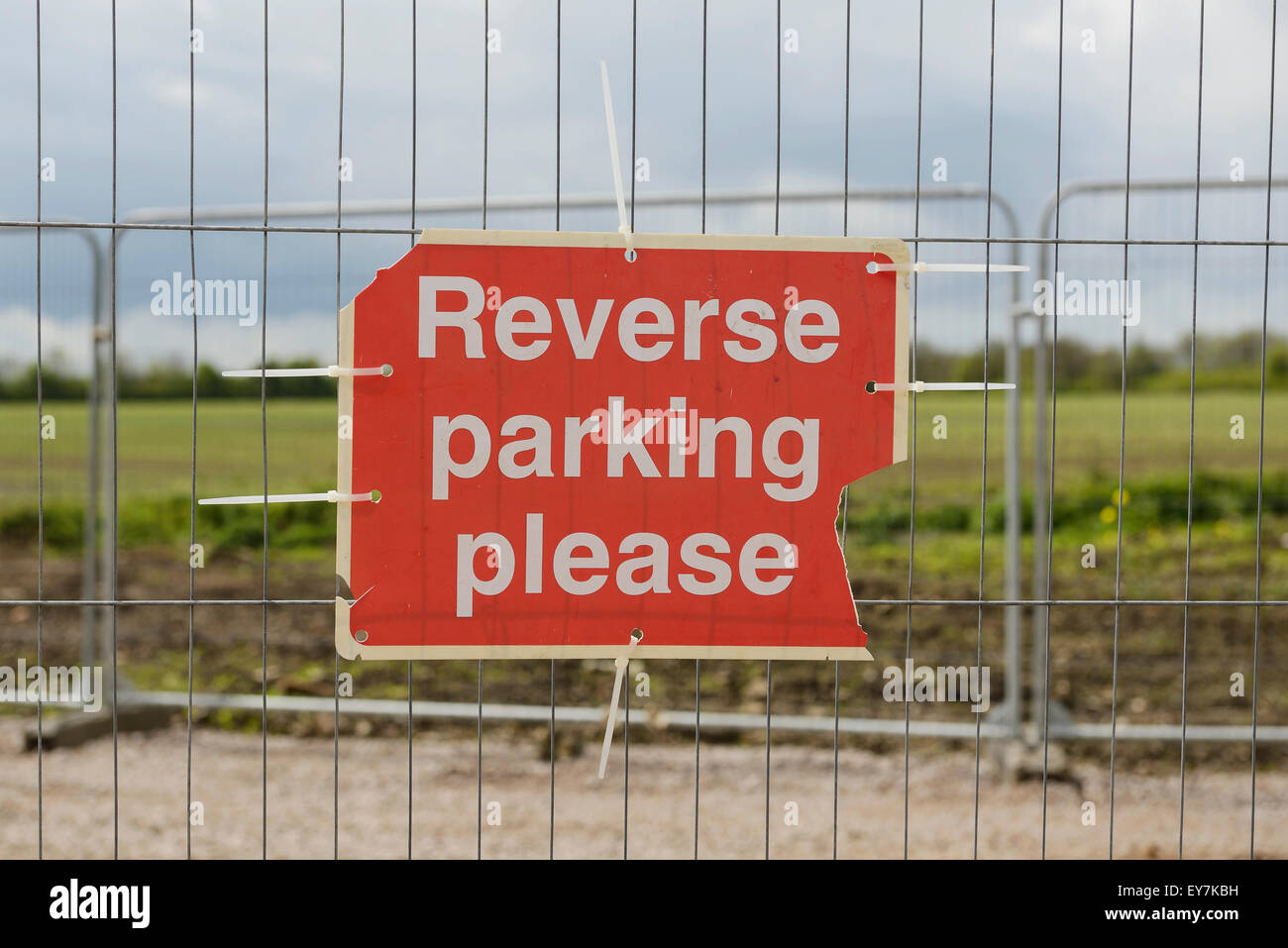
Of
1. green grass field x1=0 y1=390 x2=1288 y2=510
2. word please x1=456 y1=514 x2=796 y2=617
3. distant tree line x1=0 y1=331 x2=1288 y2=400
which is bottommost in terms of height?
word please x1=456 y1=514 x2=796 y2=617

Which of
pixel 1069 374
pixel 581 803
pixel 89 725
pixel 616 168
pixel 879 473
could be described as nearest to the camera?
pixel 616 168

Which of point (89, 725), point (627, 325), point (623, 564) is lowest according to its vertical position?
point (89, 725)

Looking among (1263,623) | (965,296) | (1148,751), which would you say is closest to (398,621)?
(965,296)

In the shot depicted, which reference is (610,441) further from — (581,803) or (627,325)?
(581,803)

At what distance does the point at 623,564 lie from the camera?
9.46ft

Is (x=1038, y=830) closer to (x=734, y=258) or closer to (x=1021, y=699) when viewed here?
(x=1021, y=699)

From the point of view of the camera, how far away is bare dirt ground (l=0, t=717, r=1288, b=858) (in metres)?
3.93

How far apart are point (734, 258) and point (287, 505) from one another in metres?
4.95

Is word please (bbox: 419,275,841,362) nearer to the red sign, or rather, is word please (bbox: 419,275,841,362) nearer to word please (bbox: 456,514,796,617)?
the red sign

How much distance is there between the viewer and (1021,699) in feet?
14.5

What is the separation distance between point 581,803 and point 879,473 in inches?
83.1

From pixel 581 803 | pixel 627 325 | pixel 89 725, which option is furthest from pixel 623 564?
pixel 89 725

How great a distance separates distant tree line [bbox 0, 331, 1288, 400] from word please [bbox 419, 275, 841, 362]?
2227 mm

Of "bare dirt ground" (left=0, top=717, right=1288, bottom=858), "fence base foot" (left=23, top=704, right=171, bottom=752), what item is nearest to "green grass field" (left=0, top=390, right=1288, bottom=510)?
"fence base foot" (left=23, top=704, right=171, bottom=752)
